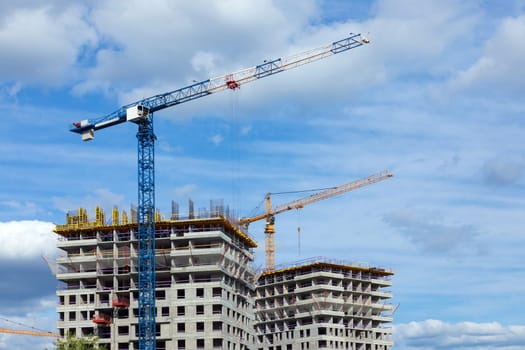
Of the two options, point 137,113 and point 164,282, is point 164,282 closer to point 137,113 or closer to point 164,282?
point 164,282

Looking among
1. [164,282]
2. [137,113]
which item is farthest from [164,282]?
[137,113]

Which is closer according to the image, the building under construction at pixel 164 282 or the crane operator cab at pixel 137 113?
the building under construction at pixel 164 282

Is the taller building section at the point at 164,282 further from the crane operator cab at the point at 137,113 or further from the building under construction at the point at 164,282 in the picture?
the crane operator cab at the point at 137,113

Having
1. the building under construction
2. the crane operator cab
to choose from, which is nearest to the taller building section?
the building under construction

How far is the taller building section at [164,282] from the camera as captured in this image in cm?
17762

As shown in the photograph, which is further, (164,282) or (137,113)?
(137,113)

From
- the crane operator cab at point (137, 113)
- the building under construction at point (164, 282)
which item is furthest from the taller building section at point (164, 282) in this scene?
the crane operator cab at point (137, 113)

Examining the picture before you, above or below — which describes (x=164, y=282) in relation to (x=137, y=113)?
below

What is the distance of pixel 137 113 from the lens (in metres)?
197

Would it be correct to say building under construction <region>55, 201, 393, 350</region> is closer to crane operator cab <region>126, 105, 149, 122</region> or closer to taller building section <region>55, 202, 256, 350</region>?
taller building section <region>55, 202, 256, 350</region>

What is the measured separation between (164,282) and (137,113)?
38.4m

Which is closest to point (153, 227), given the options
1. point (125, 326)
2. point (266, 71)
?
point (125, 326)

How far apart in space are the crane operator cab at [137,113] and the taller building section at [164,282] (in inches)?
849

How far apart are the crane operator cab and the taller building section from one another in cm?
2157
